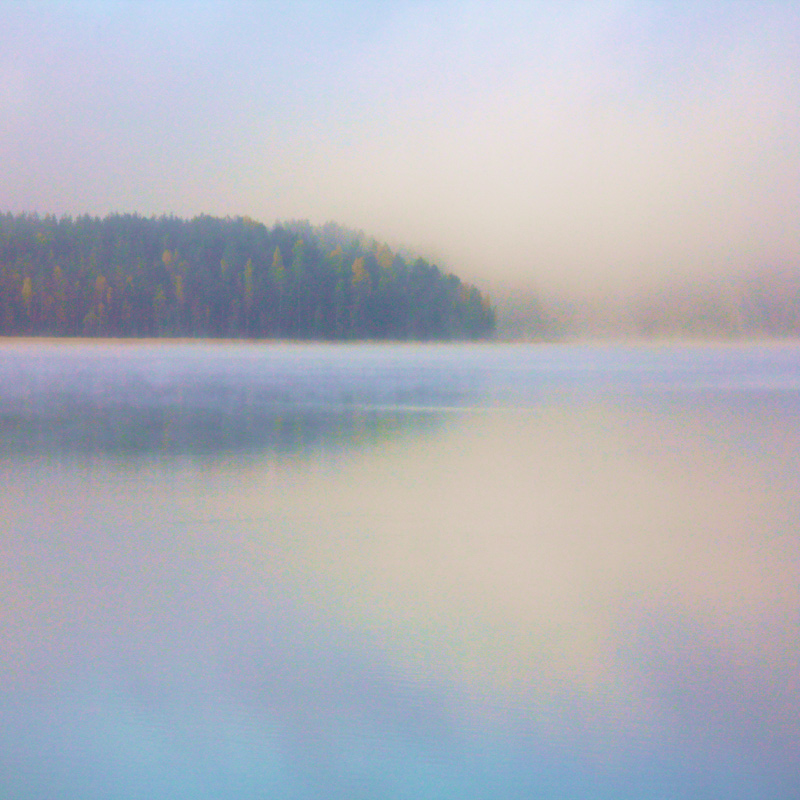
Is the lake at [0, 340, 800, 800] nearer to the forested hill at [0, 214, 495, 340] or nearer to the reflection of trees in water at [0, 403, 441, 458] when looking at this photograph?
the reflection of trees in water at [0, 403, 441, 458]

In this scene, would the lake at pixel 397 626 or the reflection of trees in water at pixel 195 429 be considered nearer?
the lake at pixel 397 626

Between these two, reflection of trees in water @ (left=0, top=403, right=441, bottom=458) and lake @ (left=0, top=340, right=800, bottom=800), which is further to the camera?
reflection of trees in water @ (left=0, top=403, right=441, bottom=458)

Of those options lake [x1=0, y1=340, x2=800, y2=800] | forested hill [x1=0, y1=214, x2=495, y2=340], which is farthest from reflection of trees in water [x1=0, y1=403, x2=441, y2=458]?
forested hill [x1=0, y1=214, x2=495, y2=340]

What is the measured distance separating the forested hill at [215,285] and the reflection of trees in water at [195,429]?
133ft

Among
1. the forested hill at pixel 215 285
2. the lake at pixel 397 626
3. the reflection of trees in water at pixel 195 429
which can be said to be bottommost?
the lake at pixel 397 626

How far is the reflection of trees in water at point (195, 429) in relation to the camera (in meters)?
6.29

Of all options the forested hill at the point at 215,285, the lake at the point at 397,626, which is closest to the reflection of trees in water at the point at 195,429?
the lake at the point at 397,626

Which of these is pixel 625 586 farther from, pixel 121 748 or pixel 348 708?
pixel 121 748

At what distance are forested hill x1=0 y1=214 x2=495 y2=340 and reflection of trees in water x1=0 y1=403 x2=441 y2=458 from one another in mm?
40488

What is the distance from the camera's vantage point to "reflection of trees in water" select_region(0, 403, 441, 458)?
629 cm

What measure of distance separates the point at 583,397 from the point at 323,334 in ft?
134

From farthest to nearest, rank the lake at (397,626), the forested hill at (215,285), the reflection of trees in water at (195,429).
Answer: the forested hill at (215,285)
the reflection of trees in water at (195,429)
the lake at (397,626)

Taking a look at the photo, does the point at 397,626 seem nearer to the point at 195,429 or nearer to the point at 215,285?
the point at 195,429

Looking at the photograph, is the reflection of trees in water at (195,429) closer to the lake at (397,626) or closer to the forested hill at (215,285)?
the lake at (397,626)
